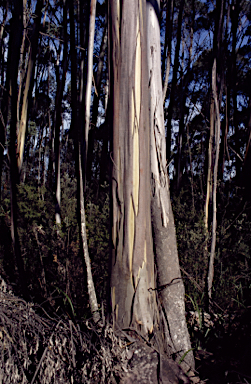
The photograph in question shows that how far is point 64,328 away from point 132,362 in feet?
1.29

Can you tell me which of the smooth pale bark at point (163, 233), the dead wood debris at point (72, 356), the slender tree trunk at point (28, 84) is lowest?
the dead wood debris at point (72, 356)

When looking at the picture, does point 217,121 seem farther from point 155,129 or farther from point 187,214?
point 187,214

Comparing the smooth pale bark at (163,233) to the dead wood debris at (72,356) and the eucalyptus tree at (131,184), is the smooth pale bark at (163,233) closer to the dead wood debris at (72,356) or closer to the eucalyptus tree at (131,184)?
the eucalyptus tree at (131,184)

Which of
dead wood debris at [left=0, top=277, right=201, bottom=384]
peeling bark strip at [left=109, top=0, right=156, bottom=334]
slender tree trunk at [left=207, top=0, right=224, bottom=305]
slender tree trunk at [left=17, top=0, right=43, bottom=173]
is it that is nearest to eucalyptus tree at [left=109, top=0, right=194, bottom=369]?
peeling bark strip at [left=109, top=0, right=156, bottom=334]

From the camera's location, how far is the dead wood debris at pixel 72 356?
Result: 1.28 meters

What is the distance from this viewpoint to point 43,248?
3.02m

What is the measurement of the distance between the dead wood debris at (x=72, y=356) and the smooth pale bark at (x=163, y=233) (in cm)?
27

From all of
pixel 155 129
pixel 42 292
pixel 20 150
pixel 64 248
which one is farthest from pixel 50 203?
pixel 155 129

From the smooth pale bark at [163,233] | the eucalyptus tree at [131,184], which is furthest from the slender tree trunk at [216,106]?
the eucalyptus tree at [131,184]

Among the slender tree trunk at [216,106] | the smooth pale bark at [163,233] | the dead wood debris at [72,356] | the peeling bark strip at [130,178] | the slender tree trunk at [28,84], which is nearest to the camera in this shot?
the dead wood debris at [72,356]

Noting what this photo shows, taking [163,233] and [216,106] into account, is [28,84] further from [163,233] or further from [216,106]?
[163,233]

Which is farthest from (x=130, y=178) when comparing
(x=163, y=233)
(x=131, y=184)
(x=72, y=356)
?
(x=72, y=356)

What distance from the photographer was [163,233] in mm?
1738

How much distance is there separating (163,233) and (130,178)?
1.58 feet
